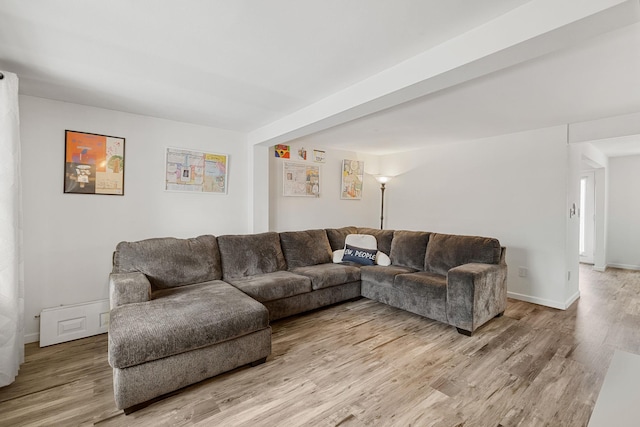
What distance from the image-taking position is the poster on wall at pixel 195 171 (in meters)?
3.33

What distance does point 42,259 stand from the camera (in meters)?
2.67

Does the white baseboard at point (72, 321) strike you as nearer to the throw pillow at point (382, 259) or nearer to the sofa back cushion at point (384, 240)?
the throw pillow at point (382, 259)

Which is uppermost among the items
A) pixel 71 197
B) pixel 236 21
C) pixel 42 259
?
pixel 236 21

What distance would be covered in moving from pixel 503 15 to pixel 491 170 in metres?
2.98

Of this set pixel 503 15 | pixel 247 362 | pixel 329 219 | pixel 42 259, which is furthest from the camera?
pixel 329 219

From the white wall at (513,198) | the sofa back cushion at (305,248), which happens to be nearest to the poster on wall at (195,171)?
the sofa back cushion at (305,248)

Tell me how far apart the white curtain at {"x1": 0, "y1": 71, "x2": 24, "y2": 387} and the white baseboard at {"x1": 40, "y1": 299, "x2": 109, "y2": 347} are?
59 cm

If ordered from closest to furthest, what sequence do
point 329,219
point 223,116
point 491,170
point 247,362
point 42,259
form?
1. point 247,362
2. point 42,259
3. point 223,116
4. point 491,170
5. point 329,219

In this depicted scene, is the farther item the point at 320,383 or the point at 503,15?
the point at 320,383

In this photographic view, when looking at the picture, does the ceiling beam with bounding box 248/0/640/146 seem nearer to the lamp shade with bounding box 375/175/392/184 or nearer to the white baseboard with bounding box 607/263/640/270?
the lamp shade with bounding box 375/175/392/184

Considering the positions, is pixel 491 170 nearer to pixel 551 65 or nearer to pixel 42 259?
pixel 551 65

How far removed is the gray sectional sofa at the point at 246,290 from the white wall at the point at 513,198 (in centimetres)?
81

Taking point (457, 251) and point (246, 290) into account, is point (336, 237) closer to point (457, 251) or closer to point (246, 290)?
point (457, 251)

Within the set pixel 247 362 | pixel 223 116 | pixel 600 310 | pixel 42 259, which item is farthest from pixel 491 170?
pixel 42 259
